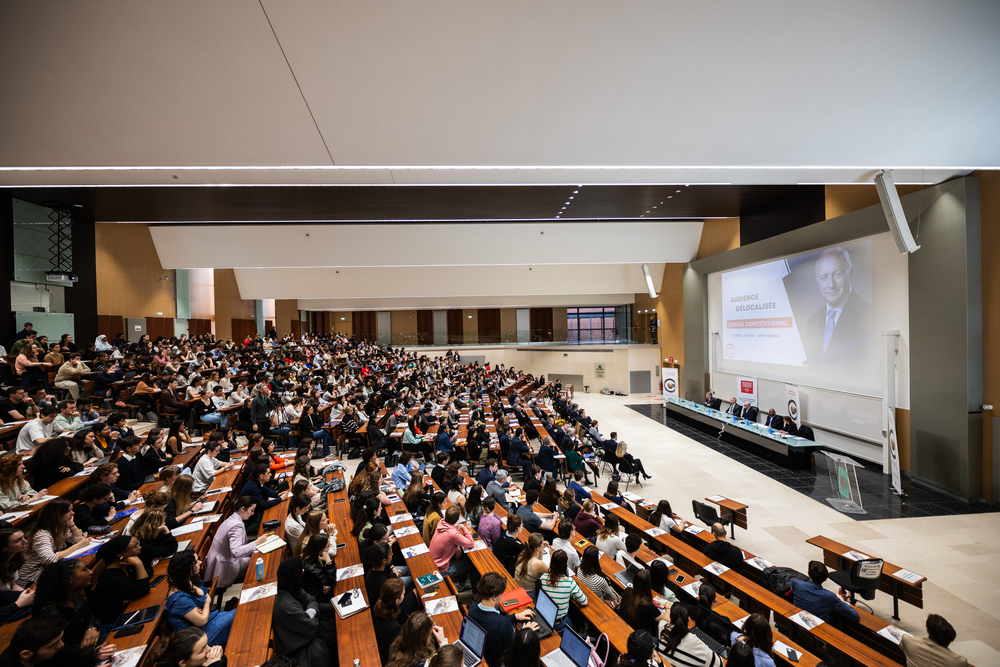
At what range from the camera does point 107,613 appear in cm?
335

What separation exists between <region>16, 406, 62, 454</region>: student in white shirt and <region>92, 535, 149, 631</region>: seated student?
3688mm

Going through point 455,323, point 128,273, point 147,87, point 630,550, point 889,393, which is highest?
point 128,273

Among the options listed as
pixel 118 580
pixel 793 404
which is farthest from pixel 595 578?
pixel 793 404

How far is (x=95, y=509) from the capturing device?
4613 mm

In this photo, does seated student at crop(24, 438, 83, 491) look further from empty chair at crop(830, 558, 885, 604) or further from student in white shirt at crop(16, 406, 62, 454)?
empty chair at crop(830, 558, 885, 604)

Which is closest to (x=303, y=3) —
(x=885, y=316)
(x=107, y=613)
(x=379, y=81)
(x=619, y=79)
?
(x=379, y=81)

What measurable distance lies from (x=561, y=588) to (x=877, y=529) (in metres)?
6.11

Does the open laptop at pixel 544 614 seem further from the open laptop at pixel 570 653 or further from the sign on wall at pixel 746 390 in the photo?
the sign on wall at pixel 746 390

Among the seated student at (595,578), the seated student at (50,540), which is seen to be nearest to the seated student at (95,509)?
the seated student at (50,540)

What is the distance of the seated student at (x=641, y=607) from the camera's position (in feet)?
11.8

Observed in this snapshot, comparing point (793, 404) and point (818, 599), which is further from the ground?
point (793, 404)

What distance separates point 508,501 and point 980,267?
8.97 metres

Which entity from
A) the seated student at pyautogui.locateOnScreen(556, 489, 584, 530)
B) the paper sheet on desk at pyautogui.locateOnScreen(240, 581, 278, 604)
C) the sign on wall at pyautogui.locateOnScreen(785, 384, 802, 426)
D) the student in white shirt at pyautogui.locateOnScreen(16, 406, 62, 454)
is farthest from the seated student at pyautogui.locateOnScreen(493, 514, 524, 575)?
the sign on wall at pyautogui.locateOnScreen(785, 384, 802, 426)

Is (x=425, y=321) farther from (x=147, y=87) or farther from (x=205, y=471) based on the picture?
(x=147, y=87)
